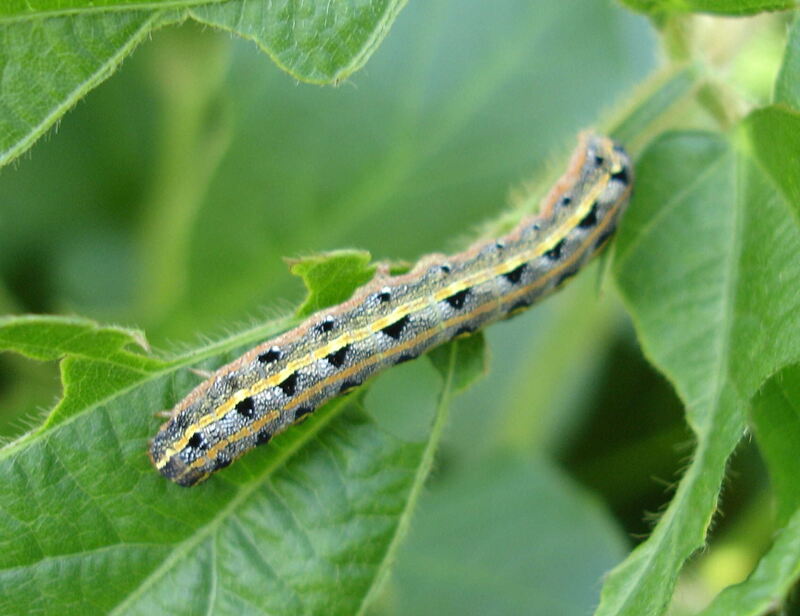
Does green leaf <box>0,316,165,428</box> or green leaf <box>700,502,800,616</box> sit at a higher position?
green leaf <box>0,316,165,428</box>

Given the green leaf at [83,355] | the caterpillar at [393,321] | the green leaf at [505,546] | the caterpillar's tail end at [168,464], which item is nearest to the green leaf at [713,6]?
the caterpillar at [393,321]

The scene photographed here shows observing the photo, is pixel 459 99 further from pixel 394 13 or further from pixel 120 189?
pixel 394 13

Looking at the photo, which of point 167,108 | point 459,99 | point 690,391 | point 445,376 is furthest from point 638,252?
point 167,108

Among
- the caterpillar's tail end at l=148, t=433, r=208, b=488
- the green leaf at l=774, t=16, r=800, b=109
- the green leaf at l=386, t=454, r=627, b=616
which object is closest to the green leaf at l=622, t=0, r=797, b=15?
the green leaf at l=774, t=16, r=800, b=109

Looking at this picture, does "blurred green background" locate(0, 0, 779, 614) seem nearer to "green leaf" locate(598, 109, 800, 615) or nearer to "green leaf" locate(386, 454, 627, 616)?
"green leaf" locate(386, 454, 627, 616)

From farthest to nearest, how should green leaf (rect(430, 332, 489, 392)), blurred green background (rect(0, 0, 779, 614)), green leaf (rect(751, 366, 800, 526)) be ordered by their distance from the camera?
1. blurred green background (rect(0, 0, 779, 614))
2. green leaf (rect(430, 332, 489, 392))
3. green leaf (rect(751, 366, 800, 526))

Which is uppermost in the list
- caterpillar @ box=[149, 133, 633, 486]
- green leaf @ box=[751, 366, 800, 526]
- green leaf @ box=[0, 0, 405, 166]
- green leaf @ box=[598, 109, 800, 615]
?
green leaf @ box=[0, 0, 405, 166]
